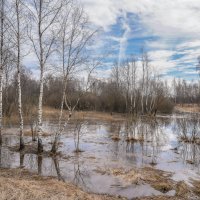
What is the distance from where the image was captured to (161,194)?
9430 mm

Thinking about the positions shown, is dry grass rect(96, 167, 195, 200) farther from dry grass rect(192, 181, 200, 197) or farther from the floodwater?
the floodwater

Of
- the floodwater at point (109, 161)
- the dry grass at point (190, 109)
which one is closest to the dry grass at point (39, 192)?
the floodwater at point (109, 161)

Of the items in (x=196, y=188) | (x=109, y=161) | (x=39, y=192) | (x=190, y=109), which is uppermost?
(x=190, y=109)

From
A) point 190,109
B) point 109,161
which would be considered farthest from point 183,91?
point 109,161

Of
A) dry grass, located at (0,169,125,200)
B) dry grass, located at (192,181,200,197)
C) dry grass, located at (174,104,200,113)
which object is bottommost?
dry grass, located at (192,181,200,197)

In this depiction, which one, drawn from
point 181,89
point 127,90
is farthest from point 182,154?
point 181,89

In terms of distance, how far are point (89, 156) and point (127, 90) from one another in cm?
3717

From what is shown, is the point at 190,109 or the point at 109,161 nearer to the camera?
the point at 109,161

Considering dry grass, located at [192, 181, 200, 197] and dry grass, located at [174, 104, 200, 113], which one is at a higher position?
dry grass, located at [174, 104, 200, 113]

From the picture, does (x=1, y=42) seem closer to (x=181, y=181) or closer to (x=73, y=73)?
(x=73, y=73)

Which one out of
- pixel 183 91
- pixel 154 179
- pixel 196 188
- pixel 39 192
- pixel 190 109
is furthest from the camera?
pixel 183 91

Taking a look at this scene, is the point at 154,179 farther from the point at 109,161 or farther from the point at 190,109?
the point at 190,109

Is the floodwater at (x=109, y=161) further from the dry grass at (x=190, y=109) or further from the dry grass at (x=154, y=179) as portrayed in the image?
the dry grass at (x=190, y=109)

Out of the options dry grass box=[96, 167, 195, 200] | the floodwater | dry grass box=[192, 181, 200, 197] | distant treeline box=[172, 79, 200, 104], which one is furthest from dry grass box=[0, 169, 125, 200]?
distant treeline box=[172, 79, 200, 104]
